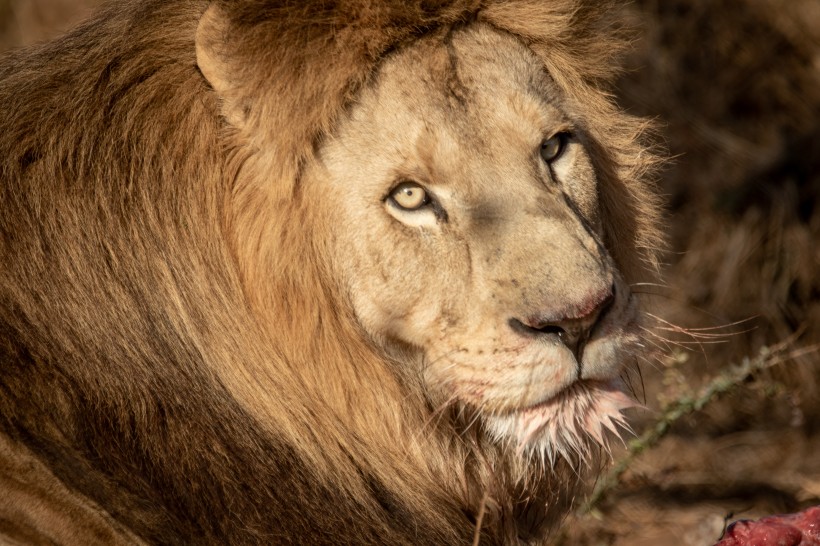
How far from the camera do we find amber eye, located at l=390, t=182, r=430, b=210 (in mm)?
3191

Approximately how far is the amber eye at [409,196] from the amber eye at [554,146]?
0.40 metres

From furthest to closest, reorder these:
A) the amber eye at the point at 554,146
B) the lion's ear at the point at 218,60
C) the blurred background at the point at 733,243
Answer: the blurred background at the point at 733,243, the amber eye at the point at 554,146, the lion's ear at the point at 218,60

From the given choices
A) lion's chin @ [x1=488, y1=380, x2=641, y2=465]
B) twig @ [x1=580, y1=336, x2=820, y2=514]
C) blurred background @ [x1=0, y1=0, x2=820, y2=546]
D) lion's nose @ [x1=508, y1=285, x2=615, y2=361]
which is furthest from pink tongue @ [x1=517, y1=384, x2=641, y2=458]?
blurred background @ [x1=0, y1=0, x2=820, y2=546]

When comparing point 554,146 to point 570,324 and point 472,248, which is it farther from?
point 570,324

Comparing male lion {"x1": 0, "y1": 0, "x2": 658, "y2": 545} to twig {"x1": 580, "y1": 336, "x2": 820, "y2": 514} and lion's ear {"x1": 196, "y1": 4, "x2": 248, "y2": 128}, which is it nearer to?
lion's ear {"x1": 196, "y1": 4, "x2": 248, "y2": 128}

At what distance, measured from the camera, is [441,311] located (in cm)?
314

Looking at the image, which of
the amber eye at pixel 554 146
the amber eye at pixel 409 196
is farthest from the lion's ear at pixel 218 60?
the amber eye at pixel 554 146

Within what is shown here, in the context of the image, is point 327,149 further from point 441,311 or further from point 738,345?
point 738,345

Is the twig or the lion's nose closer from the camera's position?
the lion's nose

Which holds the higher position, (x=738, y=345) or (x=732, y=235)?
(x=732, y=235)

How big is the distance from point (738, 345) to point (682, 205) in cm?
121

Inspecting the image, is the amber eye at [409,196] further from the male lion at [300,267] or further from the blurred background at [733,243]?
the blurred background at [733,243]

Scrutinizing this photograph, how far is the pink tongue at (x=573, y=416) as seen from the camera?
3133 millimetres

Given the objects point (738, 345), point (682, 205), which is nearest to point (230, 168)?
point (738, 345)
